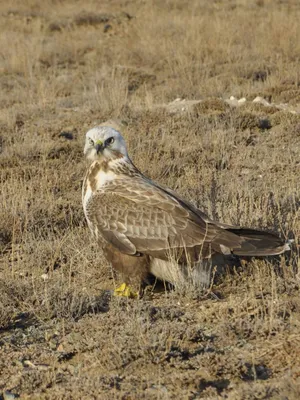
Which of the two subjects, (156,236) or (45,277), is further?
(45,277)

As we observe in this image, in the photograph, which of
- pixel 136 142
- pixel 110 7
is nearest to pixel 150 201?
pixel 136 142

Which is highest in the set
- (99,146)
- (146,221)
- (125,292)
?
(99,146)

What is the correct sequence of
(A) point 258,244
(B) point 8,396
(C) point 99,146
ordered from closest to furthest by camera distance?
(B) point 8,396, (A) point 258,244, (C) point 99,146

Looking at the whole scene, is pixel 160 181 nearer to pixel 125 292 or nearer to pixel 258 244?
pixel 125 292

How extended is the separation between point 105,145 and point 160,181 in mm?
3182

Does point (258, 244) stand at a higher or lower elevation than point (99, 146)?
lower

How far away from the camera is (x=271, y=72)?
15.1 metres

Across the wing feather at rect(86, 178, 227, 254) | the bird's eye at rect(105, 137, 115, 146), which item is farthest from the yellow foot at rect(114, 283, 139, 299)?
the bird's eye at rect(105, 137, 115, 146)

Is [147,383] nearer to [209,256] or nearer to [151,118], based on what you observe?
[209,256]

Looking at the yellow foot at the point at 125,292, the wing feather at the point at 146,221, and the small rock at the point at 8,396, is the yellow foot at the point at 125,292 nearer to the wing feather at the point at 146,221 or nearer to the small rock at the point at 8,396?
the wing feather at the point at 146,221

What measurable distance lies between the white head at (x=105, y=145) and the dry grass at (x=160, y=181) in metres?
1.01

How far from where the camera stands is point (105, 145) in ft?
19.8

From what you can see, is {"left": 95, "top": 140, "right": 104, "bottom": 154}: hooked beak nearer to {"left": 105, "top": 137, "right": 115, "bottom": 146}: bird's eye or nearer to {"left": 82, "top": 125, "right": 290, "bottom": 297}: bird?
{"left": 105, "top": 137, "right": 115, "bottom": 146}: bird's eye

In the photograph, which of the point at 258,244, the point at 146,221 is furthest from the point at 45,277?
the point at 258,244
